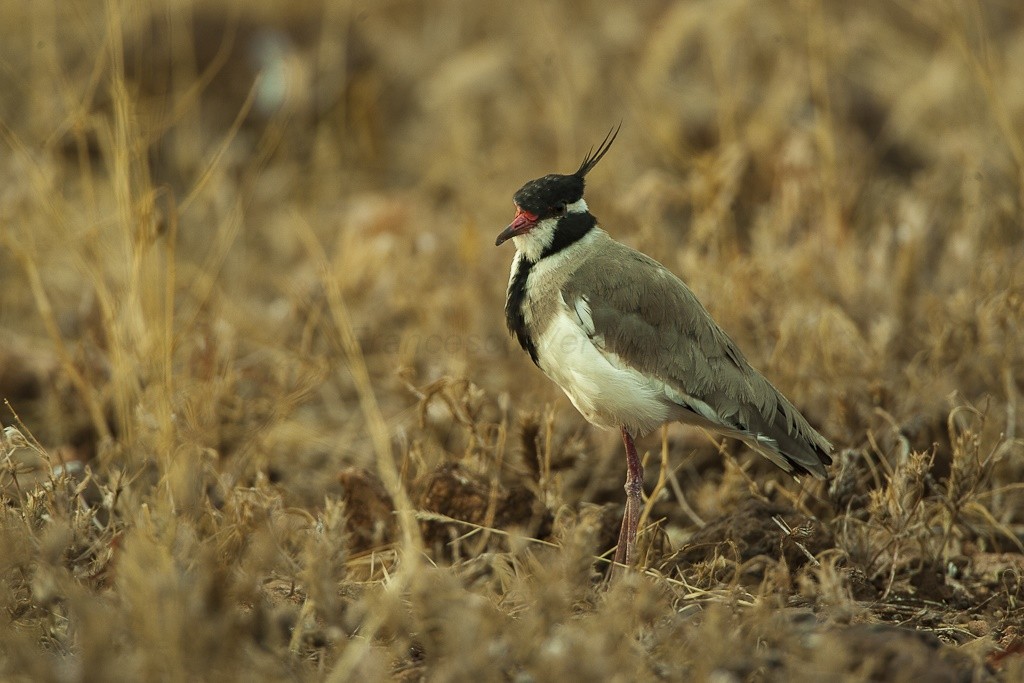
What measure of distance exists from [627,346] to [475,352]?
5.36 ft

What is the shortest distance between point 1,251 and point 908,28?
686 centimetres

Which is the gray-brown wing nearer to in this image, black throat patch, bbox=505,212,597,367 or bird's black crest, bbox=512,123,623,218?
black throat patch, bbox=505,212,597,367

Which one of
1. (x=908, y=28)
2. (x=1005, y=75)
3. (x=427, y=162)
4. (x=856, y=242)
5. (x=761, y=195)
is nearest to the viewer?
(x=856, y=242)

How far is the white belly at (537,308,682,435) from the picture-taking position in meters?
3.47

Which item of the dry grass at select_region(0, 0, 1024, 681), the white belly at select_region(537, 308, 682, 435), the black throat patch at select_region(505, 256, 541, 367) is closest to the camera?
the dry grass at select_region(0, 0, 1024, 681)

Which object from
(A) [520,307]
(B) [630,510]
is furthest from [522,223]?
(B) [630,510]

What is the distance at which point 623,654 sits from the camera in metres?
2.52

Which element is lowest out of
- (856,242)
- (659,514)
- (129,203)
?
(659,514)

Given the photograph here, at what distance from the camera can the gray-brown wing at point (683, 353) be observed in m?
3.54

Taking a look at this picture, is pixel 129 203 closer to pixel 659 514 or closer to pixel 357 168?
pixel 659 514

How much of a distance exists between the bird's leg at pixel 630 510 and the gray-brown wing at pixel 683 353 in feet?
0.98

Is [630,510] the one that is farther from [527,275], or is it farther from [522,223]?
[522,223]

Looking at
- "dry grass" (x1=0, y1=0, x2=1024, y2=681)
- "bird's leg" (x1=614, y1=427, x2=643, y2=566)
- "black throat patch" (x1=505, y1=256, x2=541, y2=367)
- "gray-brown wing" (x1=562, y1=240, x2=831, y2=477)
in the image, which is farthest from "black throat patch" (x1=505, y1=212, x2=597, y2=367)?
"bird's leg" (x1=614, y1=427, x2=643, y2=566)

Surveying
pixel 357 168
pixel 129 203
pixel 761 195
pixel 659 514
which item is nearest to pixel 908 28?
pixel 761 195
